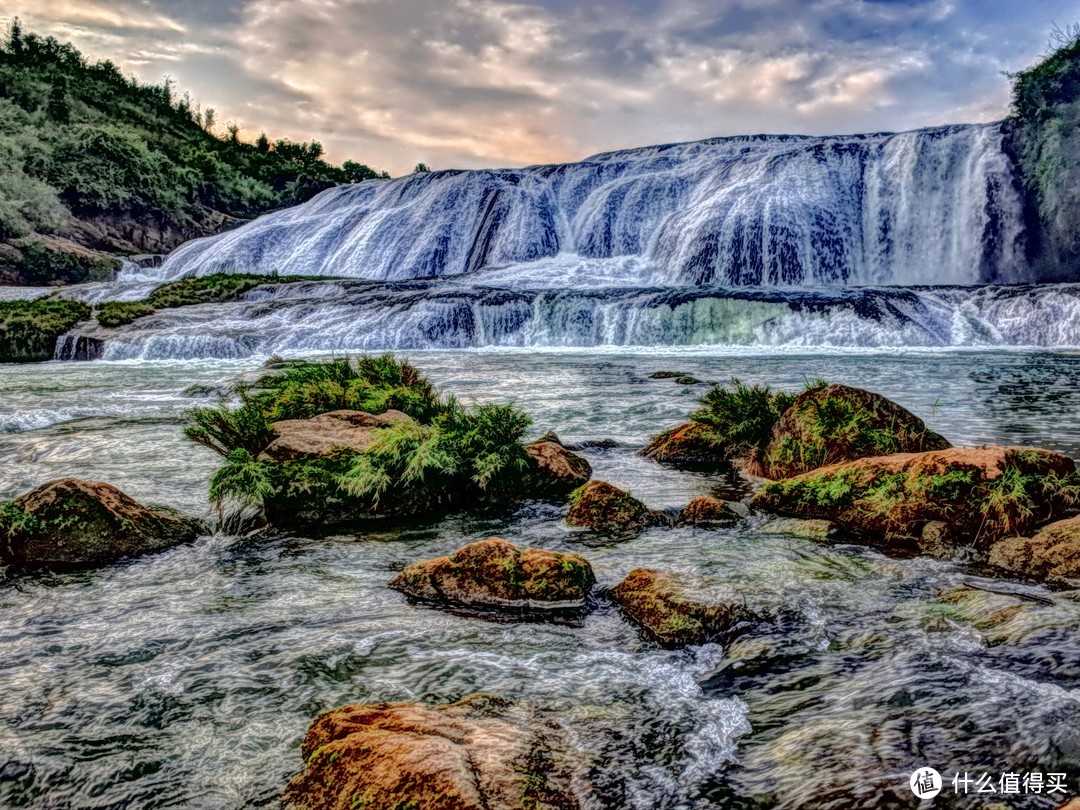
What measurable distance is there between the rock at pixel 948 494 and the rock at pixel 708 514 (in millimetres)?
473

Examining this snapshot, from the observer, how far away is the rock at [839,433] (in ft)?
22.2

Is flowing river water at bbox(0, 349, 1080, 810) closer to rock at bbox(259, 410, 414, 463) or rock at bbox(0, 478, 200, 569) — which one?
rock at bbox(0, 478, 200, 569)

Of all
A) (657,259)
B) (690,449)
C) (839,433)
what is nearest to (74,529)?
(690,449)

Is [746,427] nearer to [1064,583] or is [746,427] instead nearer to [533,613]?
[1064,583]

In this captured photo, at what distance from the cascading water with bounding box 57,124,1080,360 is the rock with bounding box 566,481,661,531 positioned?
56.8ft

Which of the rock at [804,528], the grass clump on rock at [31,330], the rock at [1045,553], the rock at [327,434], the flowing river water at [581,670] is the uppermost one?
the grass clump on rock at [31,330]

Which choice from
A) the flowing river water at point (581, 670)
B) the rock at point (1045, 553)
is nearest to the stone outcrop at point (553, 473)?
the flowing river water at point (581, 670)

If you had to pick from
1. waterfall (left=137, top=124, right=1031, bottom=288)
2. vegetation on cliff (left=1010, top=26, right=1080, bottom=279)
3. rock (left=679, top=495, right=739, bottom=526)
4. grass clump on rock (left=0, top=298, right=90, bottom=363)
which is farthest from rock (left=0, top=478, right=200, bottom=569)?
vegetation on cliff (left=1010, top=26, right=1080, bottom=279)

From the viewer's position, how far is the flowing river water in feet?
8.90

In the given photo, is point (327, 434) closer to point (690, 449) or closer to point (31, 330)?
point (690, 449)

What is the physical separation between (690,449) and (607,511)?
2621mm

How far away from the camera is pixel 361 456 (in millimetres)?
6215

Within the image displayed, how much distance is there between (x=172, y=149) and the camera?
6650cm

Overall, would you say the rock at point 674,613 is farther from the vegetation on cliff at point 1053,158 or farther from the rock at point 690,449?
the vegetation on cliff at point 1053,158
